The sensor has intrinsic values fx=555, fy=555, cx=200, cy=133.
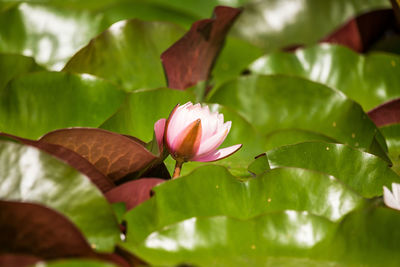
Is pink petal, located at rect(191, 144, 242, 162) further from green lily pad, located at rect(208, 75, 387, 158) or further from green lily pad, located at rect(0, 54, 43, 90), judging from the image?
green lily pad, located at rect(0, 54, 43, 90)

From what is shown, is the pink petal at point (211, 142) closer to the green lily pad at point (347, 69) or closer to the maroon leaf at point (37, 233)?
the maroon leaf at point (37, 233)

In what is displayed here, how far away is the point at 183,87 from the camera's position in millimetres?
1076

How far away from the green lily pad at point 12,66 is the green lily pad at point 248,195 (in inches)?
18.1

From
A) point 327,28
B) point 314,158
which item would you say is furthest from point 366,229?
point 327,28

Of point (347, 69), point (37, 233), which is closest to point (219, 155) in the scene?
point (37, 233)

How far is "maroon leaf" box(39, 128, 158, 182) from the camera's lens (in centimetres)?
70

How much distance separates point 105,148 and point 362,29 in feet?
3.05

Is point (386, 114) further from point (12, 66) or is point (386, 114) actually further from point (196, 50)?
point (12, 66)

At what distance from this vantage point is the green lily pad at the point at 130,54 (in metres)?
1.06

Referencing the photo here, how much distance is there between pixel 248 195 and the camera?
2.40 feet

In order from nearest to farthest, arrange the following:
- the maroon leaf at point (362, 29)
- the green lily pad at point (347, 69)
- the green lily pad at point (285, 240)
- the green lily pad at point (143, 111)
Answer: the green lily pad at point (285, 240) → the green lily pad at point (143, 111) → the green lily pad at point (347, 69) → the maroon leaf at point (362, 29)

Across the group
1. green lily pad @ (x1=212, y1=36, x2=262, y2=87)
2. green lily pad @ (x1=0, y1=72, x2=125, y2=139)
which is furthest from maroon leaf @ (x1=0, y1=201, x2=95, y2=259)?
green lily pad @ (x1=212, y1=36, x2=262, y2=87)

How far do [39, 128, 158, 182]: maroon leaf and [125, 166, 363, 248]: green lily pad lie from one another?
0.06 m

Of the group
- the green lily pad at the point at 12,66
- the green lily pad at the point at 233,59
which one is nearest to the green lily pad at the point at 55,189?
the green lily pad at the point at 12,66
